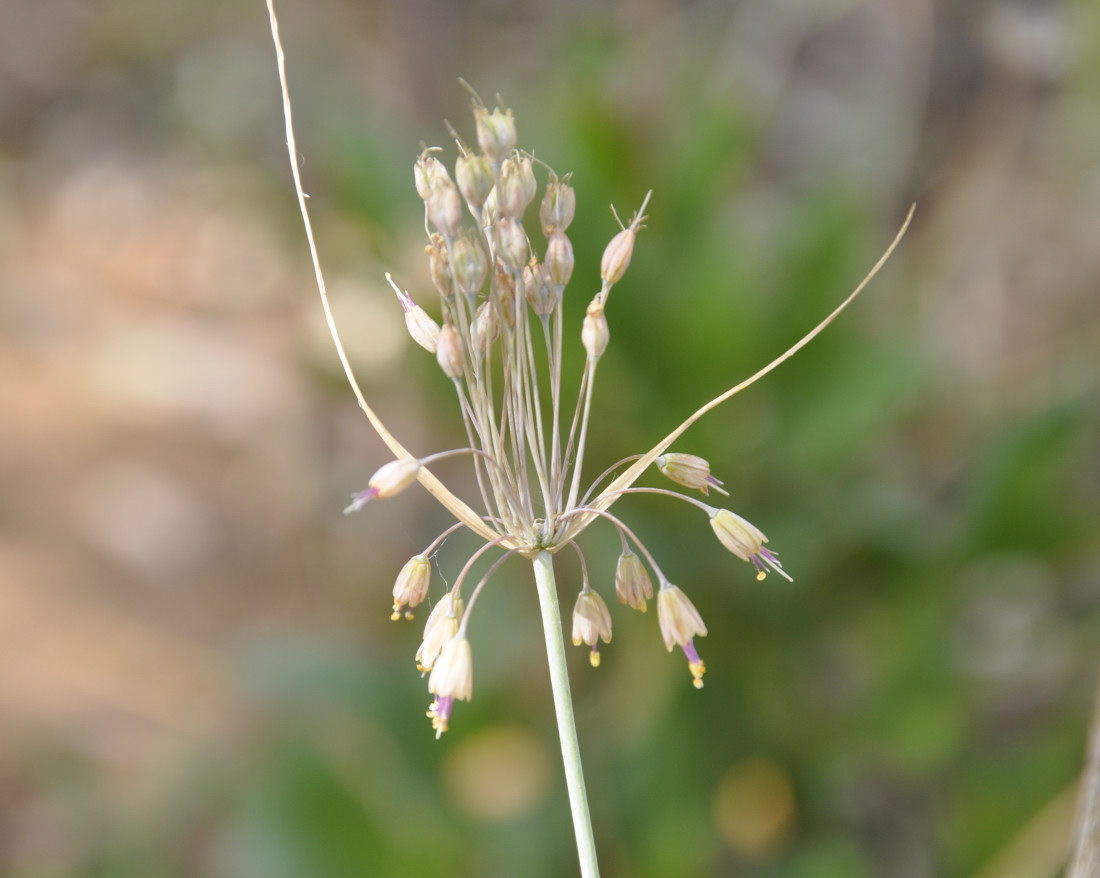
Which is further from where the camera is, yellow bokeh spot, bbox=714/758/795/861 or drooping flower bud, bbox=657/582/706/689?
yellow bokeh spot, bbox=714/758/795/861

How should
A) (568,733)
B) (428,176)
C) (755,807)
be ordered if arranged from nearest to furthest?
(568,733) < (428,176) < (755,807)

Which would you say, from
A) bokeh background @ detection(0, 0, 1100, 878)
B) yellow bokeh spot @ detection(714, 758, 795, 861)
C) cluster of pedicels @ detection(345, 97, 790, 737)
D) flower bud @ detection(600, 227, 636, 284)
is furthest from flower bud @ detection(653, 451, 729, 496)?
yellow bokeh spot @ detection(714, 758, 795, 861)

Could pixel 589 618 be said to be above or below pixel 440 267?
below

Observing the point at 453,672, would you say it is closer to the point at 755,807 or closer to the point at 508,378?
the point at 508,378

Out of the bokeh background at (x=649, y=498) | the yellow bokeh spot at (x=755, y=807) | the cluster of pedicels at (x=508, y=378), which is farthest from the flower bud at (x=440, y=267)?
the yellow bokeh spot at (x=755, y=807)

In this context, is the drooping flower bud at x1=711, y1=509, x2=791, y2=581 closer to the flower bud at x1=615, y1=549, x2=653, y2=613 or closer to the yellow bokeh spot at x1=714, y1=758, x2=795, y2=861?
the flower bud at x1=615, y1=549, x2=653, y2=613

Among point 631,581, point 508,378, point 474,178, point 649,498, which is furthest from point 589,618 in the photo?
point 649,498

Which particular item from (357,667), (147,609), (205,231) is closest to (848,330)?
(357,667)
